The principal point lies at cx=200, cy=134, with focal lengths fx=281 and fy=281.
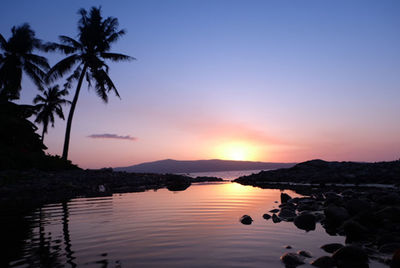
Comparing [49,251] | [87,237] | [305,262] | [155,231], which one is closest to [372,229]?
[305,262]

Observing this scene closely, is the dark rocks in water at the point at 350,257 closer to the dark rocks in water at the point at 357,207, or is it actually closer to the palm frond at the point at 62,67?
the dark rocks in water at the point at 357,207

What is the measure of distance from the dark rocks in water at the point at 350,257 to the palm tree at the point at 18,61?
111 feet

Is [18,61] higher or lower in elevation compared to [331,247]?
higher

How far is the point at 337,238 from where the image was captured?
18.0 ft

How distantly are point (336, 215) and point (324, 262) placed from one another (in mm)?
3106

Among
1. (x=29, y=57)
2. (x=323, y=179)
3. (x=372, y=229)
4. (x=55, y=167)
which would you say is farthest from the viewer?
(x=29, y=57)

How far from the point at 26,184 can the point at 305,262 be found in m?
16.1

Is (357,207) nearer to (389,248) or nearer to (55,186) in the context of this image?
(389,248)

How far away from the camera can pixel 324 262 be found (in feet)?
12.9

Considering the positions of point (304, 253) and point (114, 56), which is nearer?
point (304, 253)

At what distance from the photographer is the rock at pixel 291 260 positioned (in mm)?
3965

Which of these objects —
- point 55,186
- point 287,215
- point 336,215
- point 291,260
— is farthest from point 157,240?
point 55,186

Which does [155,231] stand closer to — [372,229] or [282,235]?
[282,235]

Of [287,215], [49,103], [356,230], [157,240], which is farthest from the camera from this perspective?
[49,103]
